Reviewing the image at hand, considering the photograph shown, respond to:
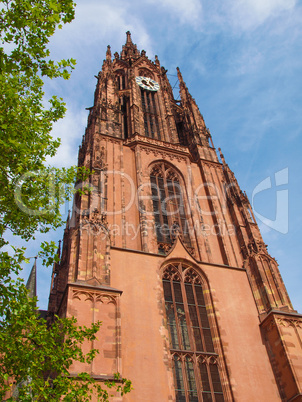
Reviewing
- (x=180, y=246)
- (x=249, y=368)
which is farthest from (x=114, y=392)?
(x=180, y=246)

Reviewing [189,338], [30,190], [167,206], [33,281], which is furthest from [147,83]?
[30,190]

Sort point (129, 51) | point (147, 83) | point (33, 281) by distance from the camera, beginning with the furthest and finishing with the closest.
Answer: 1. point (129, 51)
2. point (147, 83)
3. point (33, 281)

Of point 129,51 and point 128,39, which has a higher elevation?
point 128,39

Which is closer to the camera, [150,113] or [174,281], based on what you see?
[174,281]

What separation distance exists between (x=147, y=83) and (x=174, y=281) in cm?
1924

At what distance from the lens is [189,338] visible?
1388cm

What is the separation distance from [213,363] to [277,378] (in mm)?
2087

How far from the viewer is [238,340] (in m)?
14.1

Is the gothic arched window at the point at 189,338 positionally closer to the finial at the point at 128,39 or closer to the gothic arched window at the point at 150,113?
the gothic arched window at the point at 150,113

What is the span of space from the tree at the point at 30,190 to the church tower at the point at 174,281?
10.00ft

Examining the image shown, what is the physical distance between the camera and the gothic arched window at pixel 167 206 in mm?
17964

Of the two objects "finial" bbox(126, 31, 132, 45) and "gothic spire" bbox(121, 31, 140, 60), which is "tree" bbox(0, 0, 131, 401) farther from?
"finial" bbox(126, 31, 132, 45)

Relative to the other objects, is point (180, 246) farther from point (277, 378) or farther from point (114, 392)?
point (114, 392)

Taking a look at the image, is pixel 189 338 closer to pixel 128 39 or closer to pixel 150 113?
pixel 150 113
